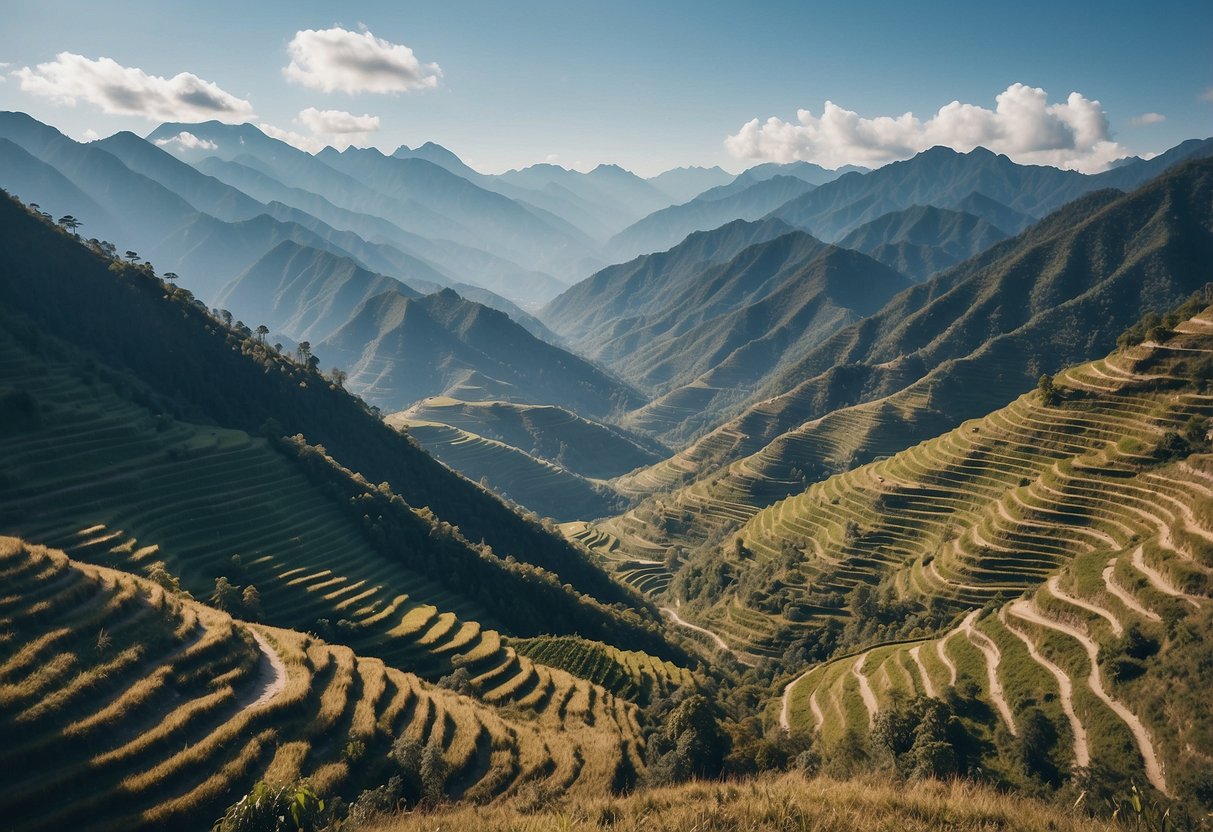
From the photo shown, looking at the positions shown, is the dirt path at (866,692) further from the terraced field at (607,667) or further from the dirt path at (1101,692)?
the terraced field at (607,667)

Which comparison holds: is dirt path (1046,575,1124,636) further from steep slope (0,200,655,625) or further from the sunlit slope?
steep slope (0,200,655,625)

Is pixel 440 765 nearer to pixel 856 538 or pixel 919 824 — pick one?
pixel 919 824

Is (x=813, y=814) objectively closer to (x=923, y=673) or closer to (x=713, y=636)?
(x=923, y=673)

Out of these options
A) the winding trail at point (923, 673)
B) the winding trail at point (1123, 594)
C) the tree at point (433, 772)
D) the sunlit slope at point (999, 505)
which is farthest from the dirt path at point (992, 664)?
the tree at point (433, 772)

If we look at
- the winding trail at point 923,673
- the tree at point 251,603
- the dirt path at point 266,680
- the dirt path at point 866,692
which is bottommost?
the dirt path at point 866,692

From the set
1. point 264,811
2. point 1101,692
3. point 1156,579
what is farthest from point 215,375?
point 1156,579

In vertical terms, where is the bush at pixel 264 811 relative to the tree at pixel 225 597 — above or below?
above

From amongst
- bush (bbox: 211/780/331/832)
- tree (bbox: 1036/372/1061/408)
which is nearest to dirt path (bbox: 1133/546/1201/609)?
tree (bbox: 1036/372/1061/408)
